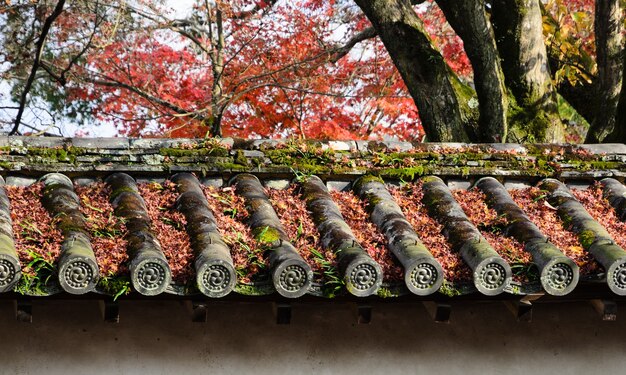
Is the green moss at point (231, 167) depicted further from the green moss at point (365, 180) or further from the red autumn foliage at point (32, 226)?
the red autumn foliage at point (32, 226)

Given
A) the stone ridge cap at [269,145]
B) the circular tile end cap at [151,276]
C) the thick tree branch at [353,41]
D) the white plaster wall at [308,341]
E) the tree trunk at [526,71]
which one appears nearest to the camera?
the circular tile end cap at [151,276]

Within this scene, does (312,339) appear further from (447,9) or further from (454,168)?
(447,9)

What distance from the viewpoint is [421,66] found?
846cm

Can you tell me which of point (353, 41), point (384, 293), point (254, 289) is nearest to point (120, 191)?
Answer: point (254, 289)

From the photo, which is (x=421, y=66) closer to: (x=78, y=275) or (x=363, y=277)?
(x=363, y=277)

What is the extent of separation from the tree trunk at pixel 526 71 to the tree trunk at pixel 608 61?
1.39 feet

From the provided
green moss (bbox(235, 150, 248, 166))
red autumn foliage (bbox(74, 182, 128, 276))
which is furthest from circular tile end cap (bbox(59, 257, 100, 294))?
green moss (bbox(235, 150, 248, 166))

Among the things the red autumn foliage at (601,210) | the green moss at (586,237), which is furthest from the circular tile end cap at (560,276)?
the red autumn foliage at (601,210)

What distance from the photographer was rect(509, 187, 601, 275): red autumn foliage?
18.1 ft

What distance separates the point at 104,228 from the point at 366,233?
1.74 meters

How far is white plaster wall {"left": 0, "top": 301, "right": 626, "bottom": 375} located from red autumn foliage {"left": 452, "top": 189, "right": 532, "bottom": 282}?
59 centimetres

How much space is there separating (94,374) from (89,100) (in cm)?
1029

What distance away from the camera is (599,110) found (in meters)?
9.06

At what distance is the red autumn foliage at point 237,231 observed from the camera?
16.5 ft
